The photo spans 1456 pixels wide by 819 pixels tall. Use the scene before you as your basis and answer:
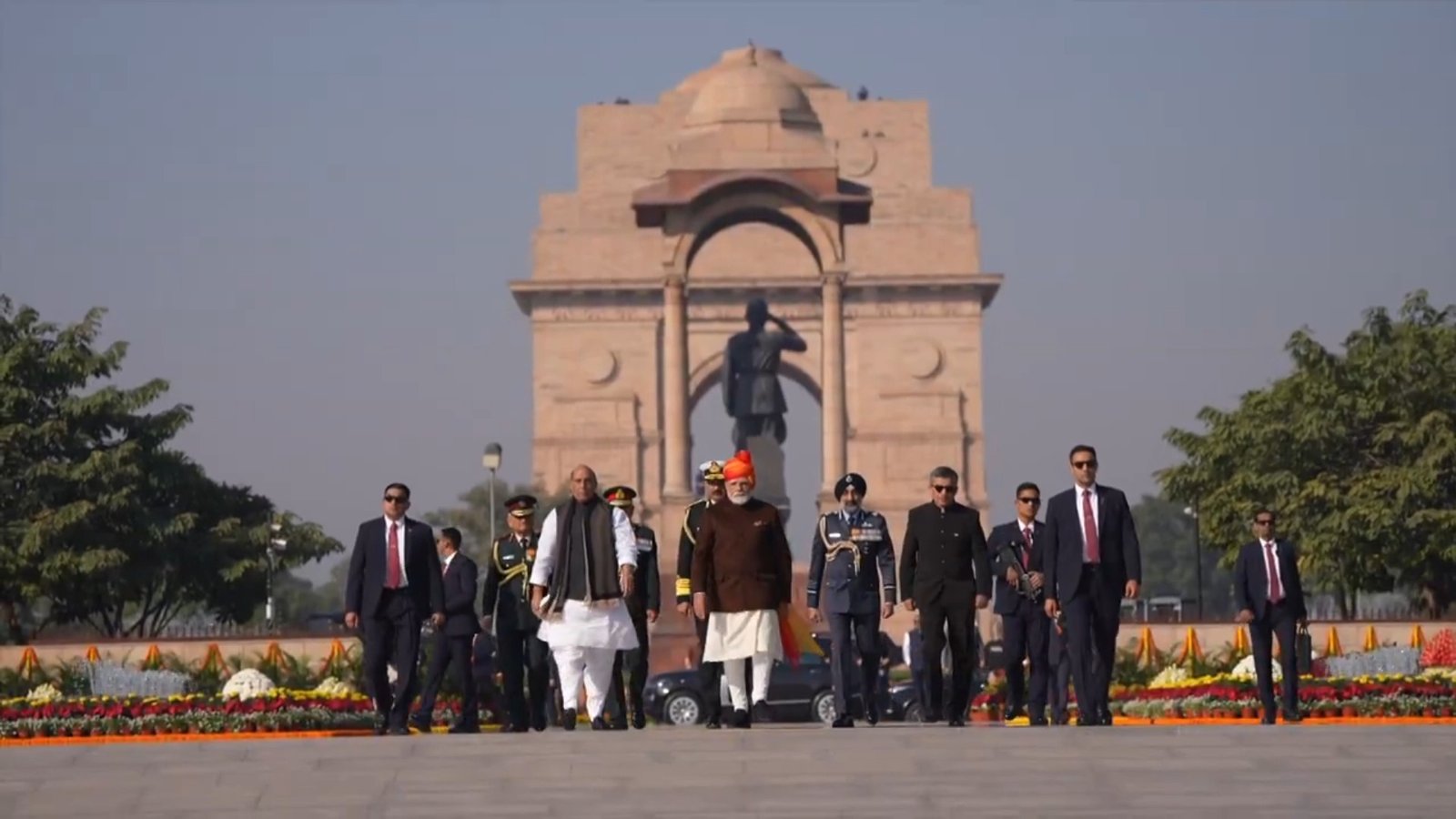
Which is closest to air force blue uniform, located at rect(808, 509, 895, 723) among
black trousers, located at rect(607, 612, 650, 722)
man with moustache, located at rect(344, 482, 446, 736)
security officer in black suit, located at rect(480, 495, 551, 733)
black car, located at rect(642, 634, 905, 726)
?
black trousers, located at rect(607, 612, 650, 722)

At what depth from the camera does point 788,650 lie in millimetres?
20641

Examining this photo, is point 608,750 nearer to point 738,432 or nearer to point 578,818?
point 578,818

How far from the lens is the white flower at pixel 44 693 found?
29.0 m

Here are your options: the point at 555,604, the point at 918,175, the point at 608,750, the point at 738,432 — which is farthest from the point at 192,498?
the point at 918,175

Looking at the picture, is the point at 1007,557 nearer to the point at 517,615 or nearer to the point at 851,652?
the point at 851,652

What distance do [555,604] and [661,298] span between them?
84522 mm

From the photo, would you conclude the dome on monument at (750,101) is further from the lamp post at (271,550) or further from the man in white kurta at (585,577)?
the man in white kurta at (585,577)

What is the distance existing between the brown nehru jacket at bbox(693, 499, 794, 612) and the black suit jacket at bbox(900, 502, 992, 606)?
49.8 inches

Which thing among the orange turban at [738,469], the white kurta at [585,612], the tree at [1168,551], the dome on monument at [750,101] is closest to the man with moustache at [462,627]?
the white kurta at [585,612]

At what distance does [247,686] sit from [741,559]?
11.5 metres

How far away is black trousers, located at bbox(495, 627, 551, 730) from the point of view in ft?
75.6

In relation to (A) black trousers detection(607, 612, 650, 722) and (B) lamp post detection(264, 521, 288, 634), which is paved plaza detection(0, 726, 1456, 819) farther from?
(B) lamp post detection(264, 521, 288, 634)

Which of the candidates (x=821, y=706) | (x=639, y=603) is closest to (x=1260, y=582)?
(x=639, y=603)

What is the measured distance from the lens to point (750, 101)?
10312cm
